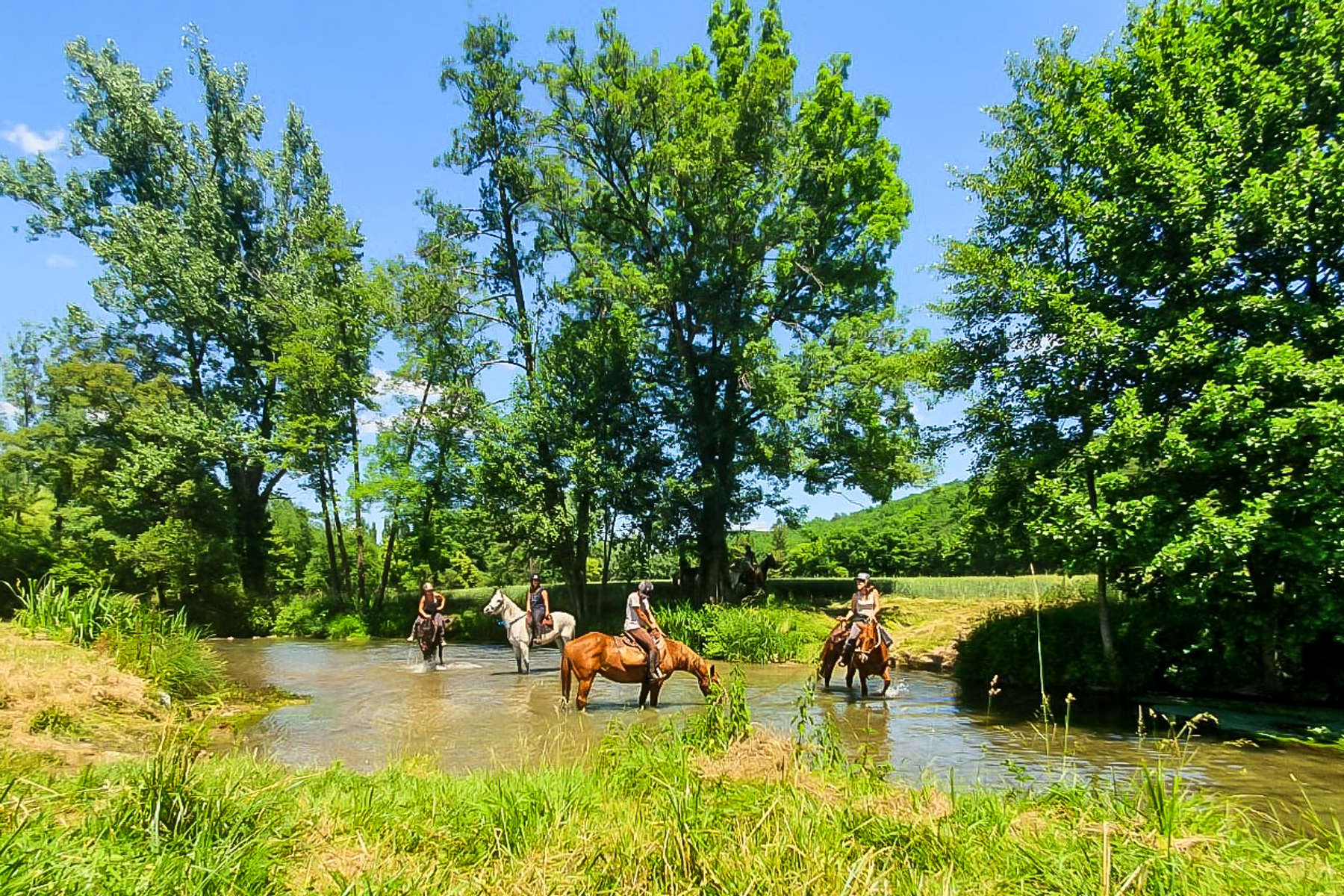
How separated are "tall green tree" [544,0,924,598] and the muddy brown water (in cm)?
1002

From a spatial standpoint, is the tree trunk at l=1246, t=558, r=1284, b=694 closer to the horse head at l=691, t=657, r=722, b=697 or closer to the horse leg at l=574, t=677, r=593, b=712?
the horse head at l=691, t=657, r=722, b=697

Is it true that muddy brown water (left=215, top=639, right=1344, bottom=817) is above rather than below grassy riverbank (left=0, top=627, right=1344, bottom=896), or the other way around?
below

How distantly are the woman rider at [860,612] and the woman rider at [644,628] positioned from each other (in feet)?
14.1

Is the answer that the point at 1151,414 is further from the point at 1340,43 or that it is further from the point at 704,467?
the point at 704,467

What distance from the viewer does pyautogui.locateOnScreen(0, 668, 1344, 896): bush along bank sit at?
444cm

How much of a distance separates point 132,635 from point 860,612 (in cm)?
1350

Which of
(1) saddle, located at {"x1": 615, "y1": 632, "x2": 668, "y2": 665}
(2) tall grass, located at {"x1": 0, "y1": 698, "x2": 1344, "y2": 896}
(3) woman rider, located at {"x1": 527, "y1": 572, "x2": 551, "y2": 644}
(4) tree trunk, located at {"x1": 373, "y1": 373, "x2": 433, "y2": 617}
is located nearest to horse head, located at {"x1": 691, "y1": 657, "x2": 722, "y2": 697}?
(1) saddle, located at {"x1": 615, "y1": 632, "x2": 668, "y2": 665}

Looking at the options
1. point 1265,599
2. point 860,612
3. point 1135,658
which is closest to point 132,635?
point 860,612

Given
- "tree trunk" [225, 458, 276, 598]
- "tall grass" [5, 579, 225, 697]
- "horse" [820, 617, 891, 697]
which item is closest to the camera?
"tall grass" [5, 579, 225, 697]

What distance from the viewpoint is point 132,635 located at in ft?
43.0

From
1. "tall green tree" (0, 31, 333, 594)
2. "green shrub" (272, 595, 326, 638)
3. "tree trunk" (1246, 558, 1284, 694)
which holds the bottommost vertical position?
"green shrub" (272, 595, 326, 638)

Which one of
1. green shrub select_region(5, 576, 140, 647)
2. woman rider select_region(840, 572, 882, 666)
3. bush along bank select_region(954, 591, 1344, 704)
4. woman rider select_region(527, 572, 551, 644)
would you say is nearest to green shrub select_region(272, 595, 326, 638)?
woman rider select_region(527, 572, 551, 644)

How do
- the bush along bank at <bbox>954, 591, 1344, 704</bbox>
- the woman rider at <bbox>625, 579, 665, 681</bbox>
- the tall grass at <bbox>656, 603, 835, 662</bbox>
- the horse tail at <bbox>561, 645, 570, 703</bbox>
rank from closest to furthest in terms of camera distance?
the woman rider at <bbox>625, 579, 665, 681</bbox> → the horse tail at <bbox>561, 645, 570, 703</bbox> → the bush along bank at <bbox>954, 591, 1344, 704</bbox> → the tall grass at <bbox>656, 603, 835, 662</bbox>

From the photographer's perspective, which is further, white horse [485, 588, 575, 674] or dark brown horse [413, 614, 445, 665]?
dark brown horse [413, 614, 445, 665]
